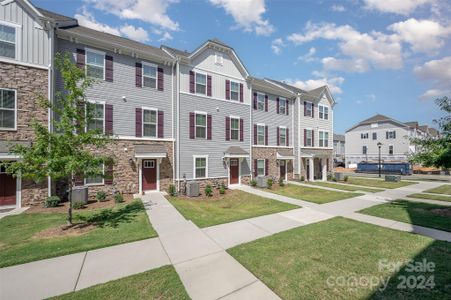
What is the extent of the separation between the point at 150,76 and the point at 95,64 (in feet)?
10.7

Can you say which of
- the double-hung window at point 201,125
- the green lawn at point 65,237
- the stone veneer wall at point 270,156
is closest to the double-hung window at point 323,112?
the stone veneer wall at point 270,156

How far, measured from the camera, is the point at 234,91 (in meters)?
17.7

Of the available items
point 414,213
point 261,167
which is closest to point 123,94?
point 261,167

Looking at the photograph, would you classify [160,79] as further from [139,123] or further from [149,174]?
[149,174]

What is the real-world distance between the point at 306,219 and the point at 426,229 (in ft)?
13.5

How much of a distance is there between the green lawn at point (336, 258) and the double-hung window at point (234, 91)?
42.0 feet

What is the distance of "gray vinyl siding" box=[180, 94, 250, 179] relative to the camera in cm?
1502

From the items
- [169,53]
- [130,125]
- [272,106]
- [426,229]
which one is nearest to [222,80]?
[169,53]

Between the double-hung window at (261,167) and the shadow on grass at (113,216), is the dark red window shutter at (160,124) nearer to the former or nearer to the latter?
the shadow on grass at (113,216)

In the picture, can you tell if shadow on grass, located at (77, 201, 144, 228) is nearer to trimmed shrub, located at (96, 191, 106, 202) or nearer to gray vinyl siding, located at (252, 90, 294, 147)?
trimmed shrub, located at (96, 191, 106, 202)

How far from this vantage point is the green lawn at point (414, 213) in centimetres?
802

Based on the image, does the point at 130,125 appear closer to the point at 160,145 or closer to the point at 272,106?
the point at 160,145

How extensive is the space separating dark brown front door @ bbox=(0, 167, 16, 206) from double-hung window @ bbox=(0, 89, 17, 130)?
226cm

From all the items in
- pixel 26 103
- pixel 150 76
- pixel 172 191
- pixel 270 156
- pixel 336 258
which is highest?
pixel 150 76
